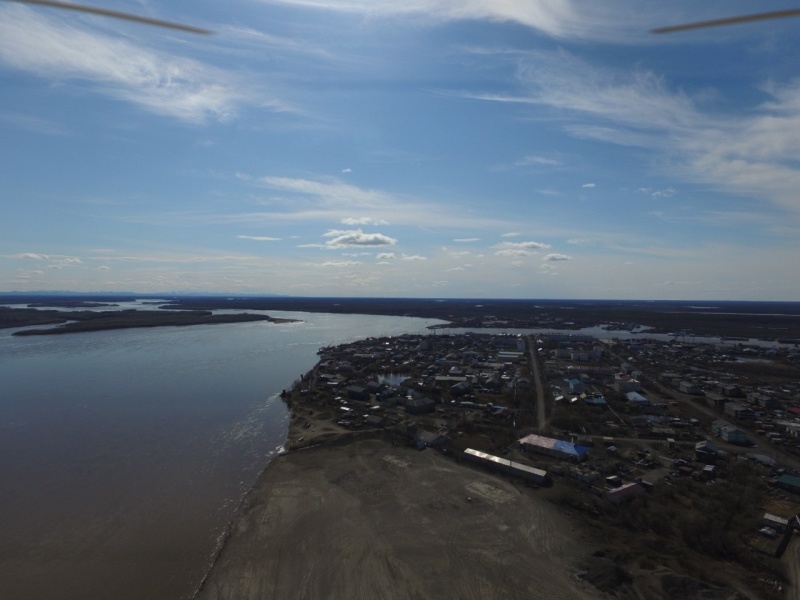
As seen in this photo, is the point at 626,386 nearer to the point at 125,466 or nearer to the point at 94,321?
the point at 125,466

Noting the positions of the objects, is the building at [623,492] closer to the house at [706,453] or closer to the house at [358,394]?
the house at [706,453]

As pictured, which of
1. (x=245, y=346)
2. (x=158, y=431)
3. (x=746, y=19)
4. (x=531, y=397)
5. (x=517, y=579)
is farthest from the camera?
(x=245, y=346)

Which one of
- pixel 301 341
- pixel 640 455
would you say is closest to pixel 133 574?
pixel 640 455

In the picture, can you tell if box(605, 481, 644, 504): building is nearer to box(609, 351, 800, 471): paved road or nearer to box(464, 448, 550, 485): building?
box(464, 448, 550, 485): building

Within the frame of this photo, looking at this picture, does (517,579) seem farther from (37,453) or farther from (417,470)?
(37,453)

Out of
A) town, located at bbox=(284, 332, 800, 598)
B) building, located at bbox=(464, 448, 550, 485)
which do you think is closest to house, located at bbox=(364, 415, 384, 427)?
town, located at bbox=(284, 332, 800, 598)

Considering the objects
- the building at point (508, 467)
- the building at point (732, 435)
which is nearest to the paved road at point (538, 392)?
the building at point (508, 467)

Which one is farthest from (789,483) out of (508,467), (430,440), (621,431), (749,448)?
(430,440)
